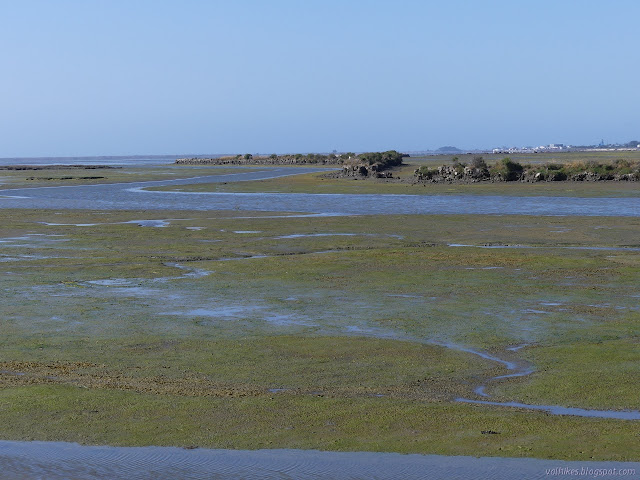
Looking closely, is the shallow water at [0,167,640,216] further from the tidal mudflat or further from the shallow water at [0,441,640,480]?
the shallow water at [0,441,640,480]

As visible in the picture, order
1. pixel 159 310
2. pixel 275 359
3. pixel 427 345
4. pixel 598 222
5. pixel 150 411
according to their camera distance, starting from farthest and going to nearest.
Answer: pixel 598 222, pixel 159 310, pixel 427 345, pixel 275 359, pixel 150 411

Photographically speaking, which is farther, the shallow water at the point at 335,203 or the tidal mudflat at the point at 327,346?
the shallow water at the point at 335,203

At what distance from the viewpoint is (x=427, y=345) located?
15.4 metres

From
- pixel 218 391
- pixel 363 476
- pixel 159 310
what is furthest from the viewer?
pixel 159 310

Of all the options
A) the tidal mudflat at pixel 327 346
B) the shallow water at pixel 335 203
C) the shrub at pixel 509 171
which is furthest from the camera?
the shrub at pixel 509 171

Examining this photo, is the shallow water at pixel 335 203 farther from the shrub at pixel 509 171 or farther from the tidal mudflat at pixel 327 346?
the tidal mudflat at pixel 327 346

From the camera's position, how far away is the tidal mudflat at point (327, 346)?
35.7 feet

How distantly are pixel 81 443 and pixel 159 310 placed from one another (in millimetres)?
8357

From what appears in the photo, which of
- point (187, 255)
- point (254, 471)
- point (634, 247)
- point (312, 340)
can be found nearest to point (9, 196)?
point (187, 255)

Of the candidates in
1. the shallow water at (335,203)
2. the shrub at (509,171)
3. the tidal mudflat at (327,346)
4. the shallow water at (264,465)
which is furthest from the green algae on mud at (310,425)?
the shrub at (509,171)

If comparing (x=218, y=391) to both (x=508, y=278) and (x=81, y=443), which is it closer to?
(x=81, y=443)

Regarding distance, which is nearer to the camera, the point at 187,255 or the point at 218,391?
the point at 218,391

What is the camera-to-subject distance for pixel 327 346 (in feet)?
50.1

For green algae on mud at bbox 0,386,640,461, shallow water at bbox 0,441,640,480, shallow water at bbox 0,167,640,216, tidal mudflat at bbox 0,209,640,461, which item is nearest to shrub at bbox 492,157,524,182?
shallow water at bbox 0,167,640,216
